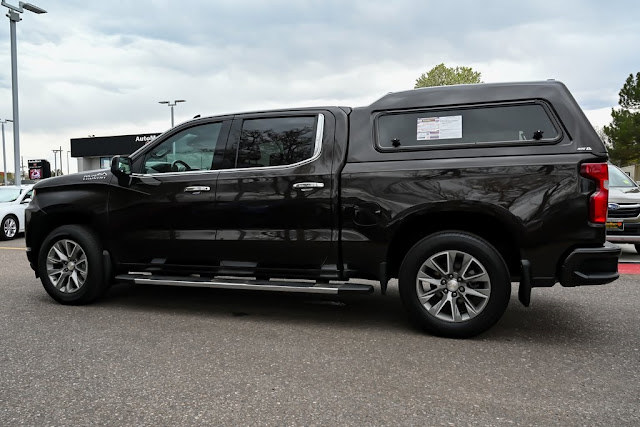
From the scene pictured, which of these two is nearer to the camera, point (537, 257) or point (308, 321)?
point (537, 257)

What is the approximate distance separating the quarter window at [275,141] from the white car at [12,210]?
34.5ft

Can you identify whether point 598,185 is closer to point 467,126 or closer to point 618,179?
point 467,126

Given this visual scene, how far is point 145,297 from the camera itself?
5680 millimetres

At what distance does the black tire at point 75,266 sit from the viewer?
5043mm

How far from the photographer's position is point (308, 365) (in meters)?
3.45

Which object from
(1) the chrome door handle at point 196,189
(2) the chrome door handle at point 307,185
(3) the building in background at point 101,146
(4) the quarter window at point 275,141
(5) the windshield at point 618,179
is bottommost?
(1) the chrome door handle at point 196,189

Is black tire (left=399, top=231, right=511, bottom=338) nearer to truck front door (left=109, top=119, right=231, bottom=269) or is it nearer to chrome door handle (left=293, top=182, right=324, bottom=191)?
chrome door handle (left=293, top=182, right=324, bottom=191)

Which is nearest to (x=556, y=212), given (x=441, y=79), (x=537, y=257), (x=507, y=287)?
(x=537, y=257)

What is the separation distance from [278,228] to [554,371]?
2.42m

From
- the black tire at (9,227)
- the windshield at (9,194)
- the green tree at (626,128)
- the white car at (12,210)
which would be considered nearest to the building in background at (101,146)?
the windshield at (9,194)

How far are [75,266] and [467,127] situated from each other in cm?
411

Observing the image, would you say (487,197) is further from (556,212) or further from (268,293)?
(268,293)

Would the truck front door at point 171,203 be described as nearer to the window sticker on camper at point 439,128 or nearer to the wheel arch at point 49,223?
the wheel arch at point 49,223

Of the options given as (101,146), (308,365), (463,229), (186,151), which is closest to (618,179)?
(463,229)
